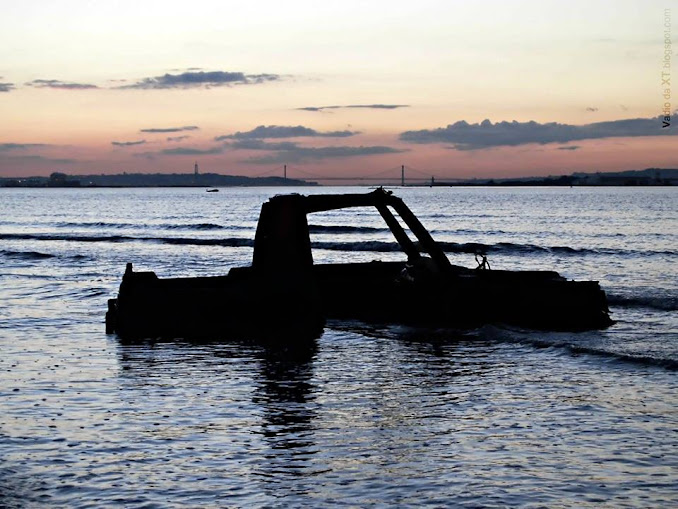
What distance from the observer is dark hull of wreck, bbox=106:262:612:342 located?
1548 centimetres

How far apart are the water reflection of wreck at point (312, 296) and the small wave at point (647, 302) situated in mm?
4699

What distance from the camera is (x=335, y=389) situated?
11.1m

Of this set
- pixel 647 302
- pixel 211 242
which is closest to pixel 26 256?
pixel 211 242

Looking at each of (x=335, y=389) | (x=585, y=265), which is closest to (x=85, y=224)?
(x=585, y=265)

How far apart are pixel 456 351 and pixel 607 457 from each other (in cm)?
600

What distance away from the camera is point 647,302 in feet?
71.4

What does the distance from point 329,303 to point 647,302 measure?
8.47m

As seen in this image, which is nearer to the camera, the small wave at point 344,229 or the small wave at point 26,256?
the small wave at point 26,256

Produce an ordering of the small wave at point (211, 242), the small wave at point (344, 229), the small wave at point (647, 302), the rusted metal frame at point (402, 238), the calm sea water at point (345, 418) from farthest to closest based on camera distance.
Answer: the small wave at point (344, 229), the small wave at point (211, 242), the small wave at point (647, 302), the rusted metal frame at point (402, 238), the calm sea water at point (345, 418)

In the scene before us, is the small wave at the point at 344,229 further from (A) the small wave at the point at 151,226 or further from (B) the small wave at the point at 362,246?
(B) the small wave at the point at 362,246

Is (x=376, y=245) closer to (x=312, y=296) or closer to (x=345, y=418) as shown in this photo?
(x=312, y=296)

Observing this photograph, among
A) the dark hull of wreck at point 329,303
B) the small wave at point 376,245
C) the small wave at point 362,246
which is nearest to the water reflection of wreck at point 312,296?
the dark hull of wreck at point 329,303

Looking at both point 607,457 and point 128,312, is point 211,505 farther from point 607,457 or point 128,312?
point 128,312

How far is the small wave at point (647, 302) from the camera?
69.0 ft
